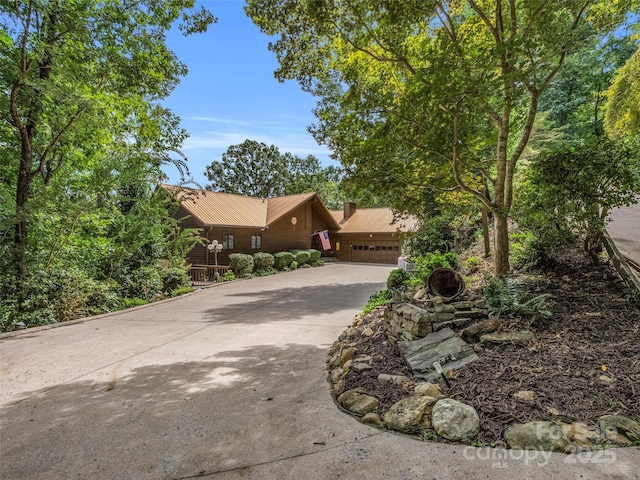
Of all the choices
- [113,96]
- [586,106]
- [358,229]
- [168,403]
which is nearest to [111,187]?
[113,96]

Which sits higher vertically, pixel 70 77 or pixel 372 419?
pixel 70 77

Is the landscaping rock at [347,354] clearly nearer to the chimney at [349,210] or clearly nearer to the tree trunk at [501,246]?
the tree trunk at [501,246]

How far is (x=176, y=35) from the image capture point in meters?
8.35

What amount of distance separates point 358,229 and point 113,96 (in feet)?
66.3

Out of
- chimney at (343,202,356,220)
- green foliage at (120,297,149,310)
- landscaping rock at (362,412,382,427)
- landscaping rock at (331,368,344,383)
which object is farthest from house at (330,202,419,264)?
landscaping rock at (362,412,382,427)

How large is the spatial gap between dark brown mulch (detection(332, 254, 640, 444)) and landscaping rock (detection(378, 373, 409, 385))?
68 millimetres

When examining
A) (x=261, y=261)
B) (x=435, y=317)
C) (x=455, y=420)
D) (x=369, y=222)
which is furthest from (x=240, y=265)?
(x=455, y=420)

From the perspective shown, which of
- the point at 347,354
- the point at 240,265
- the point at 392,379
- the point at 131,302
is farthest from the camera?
the point at 240,265

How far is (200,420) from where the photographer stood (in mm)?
3137

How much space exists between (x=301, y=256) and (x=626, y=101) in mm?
16496

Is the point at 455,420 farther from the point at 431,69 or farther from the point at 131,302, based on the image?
the point at 131,302

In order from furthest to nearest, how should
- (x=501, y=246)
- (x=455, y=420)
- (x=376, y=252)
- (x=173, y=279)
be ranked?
(x=376, y=252), (x=173, y=279), (x=501, y=246), (x=455, y=420)

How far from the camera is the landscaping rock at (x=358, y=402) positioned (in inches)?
123

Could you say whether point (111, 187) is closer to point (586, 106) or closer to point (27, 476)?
point (27, 476)
